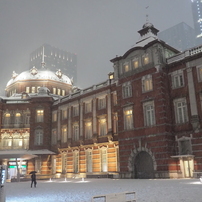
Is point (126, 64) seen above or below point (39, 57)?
below

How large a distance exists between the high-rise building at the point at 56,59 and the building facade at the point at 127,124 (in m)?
109

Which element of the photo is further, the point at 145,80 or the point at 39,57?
the point at 39,57

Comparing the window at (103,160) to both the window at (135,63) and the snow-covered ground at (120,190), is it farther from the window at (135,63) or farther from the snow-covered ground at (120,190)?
the snow-covered ground at (120,190)

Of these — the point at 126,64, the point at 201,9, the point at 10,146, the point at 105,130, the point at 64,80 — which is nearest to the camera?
the point at 126,64

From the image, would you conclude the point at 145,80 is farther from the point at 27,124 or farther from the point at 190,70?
the point at 27,124

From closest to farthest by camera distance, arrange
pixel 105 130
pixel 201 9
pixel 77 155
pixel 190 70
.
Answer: pixel 190 70, pixel 105 130, pixel 77 155, pixel 201 9

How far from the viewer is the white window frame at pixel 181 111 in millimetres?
27594

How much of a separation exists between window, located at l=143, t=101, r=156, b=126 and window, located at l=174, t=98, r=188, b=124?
2518 millimetres

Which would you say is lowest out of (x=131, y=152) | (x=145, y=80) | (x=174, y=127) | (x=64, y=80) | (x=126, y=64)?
(x=131, y=152)

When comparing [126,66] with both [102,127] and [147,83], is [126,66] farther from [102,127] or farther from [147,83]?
[102,127]

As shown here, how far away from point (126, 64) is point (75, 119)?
45.0 ft

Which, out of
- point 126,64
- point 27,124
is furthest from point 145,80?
point 27,124

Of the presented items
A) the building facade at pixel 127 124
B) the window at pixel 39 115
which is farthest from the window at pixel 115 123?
the window at pixel 39 115

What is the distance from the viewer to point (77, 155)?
40344mm
